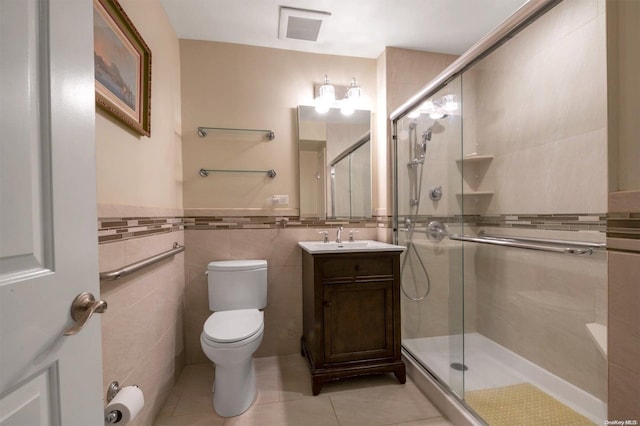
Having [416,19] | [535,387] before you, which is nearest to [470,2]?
[416,19]

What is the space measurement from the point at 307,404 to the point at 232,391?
17.6 inches

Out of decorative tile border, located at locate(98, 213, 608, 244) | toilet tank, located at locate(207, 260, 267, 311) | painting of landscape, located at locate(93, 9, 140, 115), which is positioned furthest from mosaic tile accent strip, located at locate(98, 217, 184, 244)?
painting of landscape, located at locate(93, 9, 140, 115)

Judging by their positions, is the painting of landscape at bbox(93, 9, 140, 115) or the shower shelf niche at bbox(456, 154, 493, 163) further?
the shower shelf niche at bbox(456, 154, 493, 163)

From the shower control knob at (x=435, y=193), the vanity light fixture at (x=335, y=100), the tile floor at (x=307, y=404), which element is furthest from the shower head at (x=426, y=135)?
the tile floor at (x=307, y=404)

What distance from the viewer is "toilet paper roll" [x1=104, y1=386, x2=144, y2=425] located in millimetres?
865

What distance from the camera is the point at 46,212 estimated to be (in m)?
0.52

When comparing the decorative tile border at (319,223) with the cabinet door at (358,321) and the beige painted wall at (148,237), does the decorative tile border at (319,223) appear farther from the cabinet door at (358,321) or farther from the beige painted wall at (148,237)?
the cabinet door at (358,321)

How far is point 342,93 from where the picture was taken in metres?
2.28

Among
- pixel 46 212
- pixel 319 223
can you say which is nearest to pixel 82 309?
pixel 46 212

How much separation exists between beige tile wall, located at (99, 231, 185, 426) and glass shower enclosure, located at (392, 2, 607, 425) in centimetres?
163

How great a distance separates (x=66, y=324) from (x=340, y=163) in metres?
1.99

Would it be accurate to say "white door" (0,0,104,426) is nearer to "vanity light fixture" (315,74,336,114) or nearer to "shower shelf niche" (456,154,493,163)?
"vanity light fixture" (315,74,336,114)

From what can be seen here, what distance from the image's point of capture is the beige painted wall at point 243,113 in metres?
2.06

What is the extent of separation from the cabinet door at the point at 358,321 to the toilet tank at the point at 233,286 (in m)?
0.56
